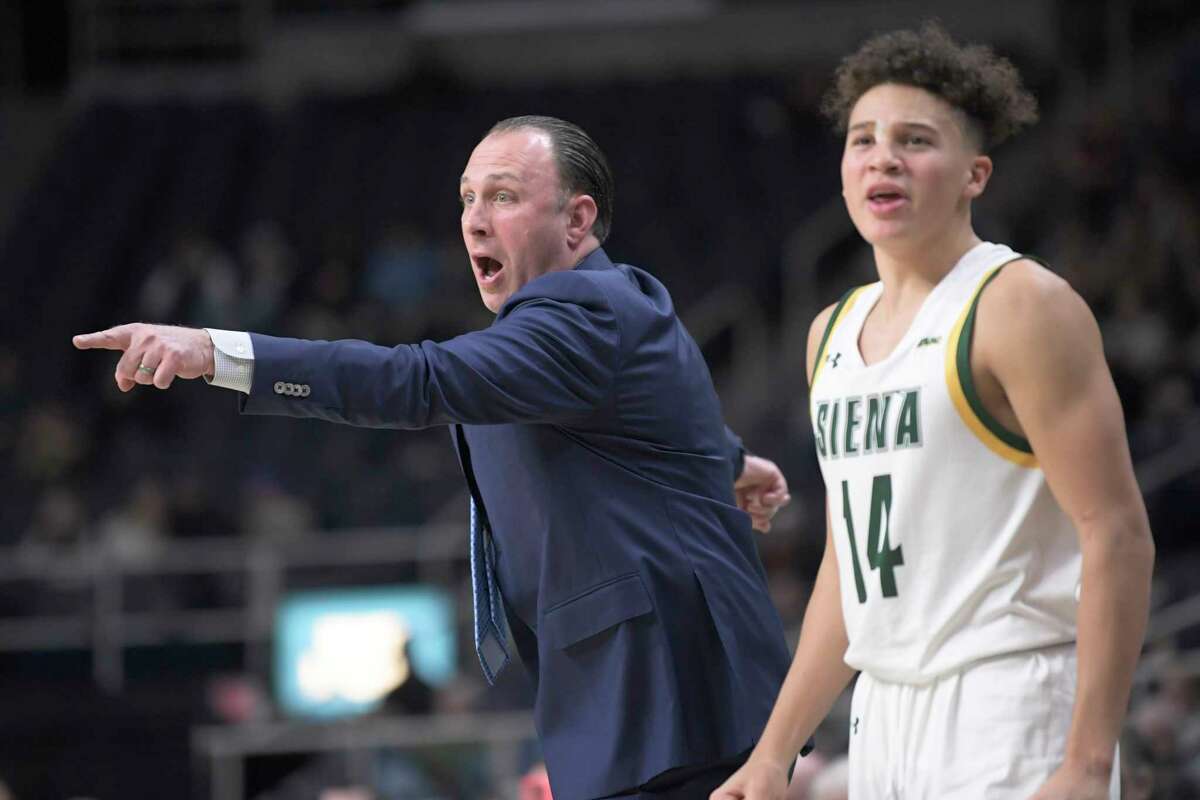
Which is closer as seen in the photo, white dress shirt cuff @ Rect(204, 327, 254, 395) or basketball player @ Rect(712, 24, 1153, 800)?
basketball player @ Rect(712, 24, 1153, 800)

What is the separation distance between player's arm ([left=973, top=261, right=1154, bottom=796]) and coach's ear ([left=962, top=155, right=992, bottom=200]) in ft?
0.89

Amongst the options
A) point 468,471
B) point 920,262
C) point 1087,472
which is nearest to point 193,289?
point 468,471

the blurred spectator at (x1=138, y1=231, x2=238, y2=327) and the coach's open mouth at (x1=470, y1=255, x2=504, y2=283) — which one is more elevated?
the blurred spectator at (x1=138, y1=231, x2=238, y2=327)

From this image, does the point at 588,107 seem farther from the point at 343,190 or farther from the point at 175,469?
the point at 175,469

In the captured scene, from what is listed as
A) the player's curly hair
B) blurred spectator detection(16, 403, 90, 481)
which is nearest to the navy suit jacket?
the player's curly hair

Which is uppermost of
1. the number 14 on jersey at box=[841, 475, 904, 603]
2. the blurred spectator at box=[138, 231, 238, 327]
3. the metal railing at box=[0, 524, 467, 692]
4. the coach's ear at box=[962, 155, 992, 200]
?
the blurred spectator at box=[138, 231, 238, 327]

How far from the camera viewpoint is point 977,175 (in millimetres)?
3029

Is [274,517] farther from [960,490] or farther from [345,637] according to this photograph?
[960,490]

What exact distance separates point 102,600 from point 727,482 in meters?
8.55

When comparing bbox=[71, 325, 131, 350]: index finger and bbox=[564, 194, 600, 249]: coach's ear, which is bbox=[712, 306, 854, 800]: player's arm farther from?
bbox=[71, 325, 131, 350]: index finger

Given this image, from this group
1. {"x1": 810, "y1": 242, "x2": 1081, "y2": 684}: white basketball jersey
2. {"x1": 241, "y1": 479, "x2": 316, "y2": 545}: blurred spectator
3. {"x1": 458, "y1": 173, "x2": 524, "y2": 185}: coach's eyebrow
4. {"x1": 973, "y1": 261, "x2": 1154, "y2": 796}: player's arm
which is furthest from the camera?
{"x1": 241, "y1": 479, "x2": 316, "y2": 545}: blurred spectator

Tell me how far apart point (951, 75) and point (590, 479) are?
104 cm

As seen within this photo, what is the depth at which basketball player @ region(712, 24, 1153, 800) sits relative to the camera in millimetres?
2697

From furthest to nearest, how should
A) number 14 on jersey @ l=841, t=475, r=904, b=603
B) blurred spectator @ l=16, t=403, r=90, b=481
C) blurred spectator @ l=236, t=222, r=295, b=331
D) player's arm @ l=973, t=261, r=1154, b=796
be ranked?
blurred spectator @ l=236, t=222, r=295, b=331
blurred spectator @ l=16, t=403, r=90, b=481
number 14 on jersey @ l=841, t=475, r=904, b=603
player's arm @ l=973, t=261, r=1154, b=796
